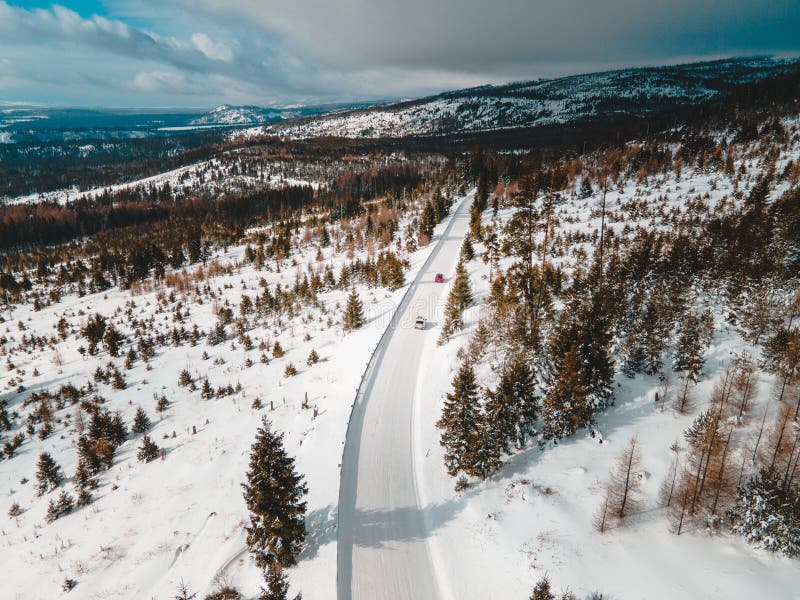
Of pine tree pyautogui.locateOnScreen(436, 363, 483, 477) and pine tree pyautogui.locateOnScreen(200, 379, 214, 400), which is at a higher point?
pine tree pyautogui.locateOnScreen(436, 363, 483, 477)

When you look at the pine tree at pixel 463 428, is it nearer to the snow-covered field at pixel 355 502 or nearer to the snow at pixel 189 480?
the snow-covered field at pixel 355 502

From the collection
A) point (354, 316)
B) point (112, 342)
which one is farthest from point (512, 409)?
point (112, 342)

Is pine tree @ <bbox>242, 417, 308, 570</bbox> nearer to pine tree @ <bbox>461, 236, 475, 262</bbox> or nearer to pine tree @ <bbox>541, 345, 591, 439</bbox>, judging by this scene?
pine tree @ <bbox>541, 345, 591, 439</bbox>

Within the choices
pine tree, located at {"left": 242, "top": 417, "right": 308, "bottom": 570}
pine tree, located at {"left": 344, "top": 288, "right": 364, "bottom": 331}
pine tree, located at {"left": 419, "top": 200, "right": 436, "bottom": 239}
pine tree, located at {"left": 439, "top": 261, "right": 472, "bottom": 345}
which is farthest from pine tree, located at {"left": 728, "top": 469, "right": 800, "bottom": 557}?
pine tree, located at {"left": 419, "top": 200, "right": 436, "bottom": 239}

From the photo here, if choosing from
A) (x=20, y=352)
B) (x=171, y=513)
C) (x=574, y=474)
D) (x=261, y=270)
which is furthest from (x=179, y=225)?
(x=574, y=474)

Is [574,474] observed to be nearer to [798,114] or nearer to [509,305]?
[509,305]

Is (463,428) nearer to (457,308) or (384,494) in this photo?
(384,494)
